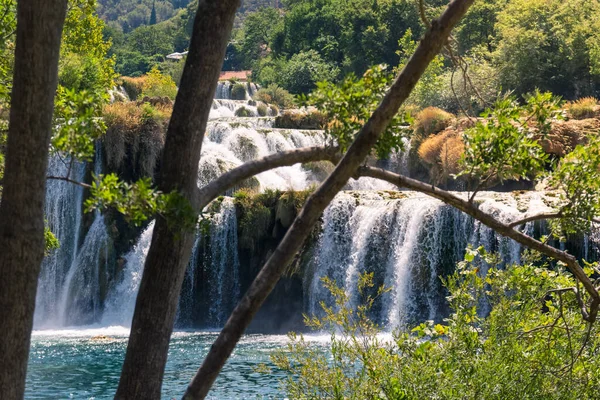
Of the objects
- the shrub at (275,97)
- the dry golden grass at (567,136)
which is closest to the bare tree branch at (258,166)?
the dry golden grass at (567,136)

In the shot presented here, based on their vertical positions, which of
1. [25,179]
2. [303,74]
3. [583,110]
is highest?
[303,74]

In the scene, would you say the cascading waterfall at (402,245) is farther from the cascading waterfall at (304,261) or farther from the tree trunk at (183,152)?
the tree trunk at (183,152)

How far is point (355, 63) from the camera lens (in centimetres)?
5378

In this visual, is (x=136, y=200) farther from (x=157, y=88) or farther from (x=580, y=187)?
(x=157, y=88)

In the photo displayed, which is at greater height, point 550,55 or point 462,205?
point 550,55

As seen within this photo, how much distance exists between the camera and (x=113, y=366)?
637 inches

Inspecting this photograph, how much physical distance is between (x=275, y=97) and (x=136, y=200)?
4384 centimetres

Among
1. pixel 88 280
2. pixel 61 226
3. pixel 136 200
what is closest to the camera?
pixel 136 200

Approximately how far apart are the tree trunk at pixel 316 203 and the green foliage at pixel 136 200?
51cm

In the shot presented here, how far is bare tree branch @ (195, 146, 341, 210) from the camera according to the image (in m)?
4.20

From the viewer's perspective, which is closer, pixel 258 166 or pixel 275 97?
pixel 258 166

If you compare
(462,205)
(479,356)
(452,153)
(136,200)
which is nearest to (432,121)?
(452,153)

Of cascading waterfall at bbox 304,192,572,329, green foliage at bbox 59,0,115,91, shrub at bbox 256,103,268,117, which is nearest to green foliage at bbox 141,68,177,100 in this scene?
green foliage at bbox 59,0,115,91

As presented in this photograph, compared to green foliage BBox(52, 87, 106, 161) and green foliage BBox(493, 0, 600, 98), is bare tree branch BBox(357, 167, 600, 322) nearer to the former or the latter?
green foliage BBox(52, 87, 106, 161)
